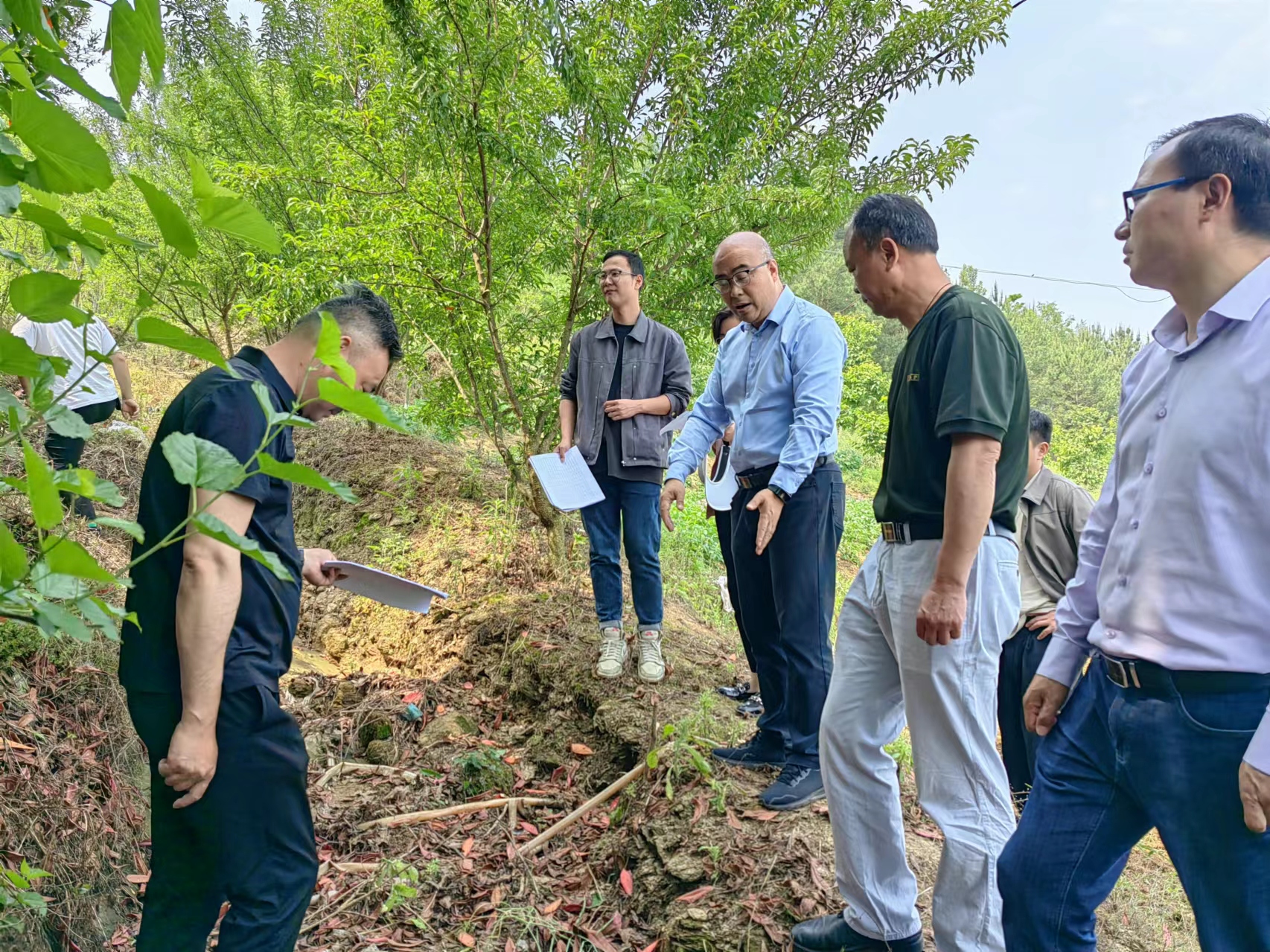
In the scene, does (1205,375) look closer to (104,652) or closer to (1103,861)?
(1103,861)

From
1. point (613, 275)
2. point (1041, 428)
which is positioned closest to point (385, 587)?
point (613, 275)

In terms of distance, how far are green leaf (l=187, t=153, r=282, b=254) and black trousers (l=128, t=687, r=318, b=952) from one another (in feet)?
4.40

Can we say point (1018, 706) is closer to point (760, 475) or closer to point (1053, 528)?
point (1053, 528)

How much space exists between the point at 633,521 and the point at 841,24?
421cm

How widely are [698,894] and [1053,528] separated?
8.28ft

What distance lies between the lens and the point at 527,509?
21.7ft

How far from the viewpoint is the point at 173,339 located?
835 mm

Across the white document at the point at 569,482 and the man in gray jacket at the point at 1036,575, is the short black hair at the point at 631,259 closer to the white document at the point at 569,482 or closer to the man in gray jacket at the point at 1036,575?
the white document at the point at 569,482

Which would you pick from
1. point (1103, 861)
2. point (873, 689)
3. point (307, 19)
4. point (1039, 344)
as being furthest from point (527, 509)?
point (1039, 344)

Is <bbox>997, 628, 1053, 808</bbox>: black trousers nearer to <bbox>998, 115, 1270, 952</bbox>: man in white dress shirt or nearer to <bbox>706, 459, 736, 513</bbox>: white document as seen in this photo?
<bbox>706, 459, 736, 513</bbox>: white document

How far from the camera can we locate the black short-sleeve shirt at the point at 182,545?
5.74ft

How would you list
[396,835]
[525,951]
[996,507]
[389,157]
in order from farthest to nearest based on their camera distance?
[389,157] → [396,835] → [525,951] → [996,507]

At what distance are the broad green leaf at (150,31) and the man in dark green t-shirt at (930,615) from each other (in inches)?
69.3

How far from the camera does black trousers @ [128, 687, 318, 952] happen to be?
1.81m
